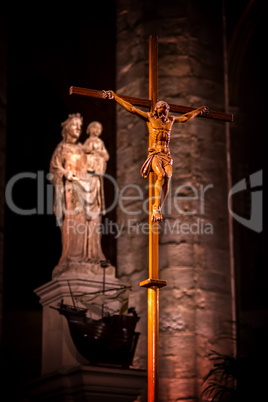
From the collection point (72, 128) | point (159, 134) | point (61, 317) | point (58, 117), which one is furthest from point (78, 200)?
point (159, 134)

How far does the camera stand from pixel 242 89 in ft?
36.4

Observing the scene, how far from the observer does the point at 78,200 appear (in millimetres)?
8805

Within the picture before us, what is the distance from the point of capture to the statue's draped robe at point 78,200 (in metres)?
8.67

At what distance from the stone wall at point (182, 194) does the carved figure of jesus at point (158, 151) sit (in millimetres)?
3365

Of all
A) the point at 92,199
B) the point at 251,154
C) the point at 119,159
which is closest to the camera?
the point at 92,199

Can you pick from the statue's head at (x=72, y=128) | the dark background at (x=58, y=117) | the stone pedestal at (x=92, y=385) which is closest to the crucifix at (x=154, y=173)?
the stone pedestal at (x=92, y=385)

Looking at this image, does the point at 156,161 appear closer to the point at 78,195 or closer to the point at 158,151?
the point at 158,151

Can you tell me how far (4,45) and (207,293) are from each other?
3.65 m

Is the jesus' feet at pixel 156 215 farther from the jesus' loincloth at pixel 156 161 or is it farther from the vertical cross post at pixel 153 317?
the jesus' loincloth at pixel 156 161

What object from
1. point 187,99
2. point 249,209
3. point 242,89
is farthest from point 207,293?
point 242,89

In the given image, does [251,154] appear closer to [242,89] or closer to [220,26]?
[242,89]

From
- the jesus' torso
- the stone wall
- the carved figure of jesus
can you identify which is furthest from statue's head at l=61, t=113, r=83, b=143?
the jesus' torso

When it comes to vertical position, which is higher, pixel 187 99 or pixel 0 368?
pixel 187 99

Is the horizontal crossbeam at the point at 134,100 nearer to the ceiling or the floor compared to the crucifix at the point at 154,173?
nearer to the ceiling
